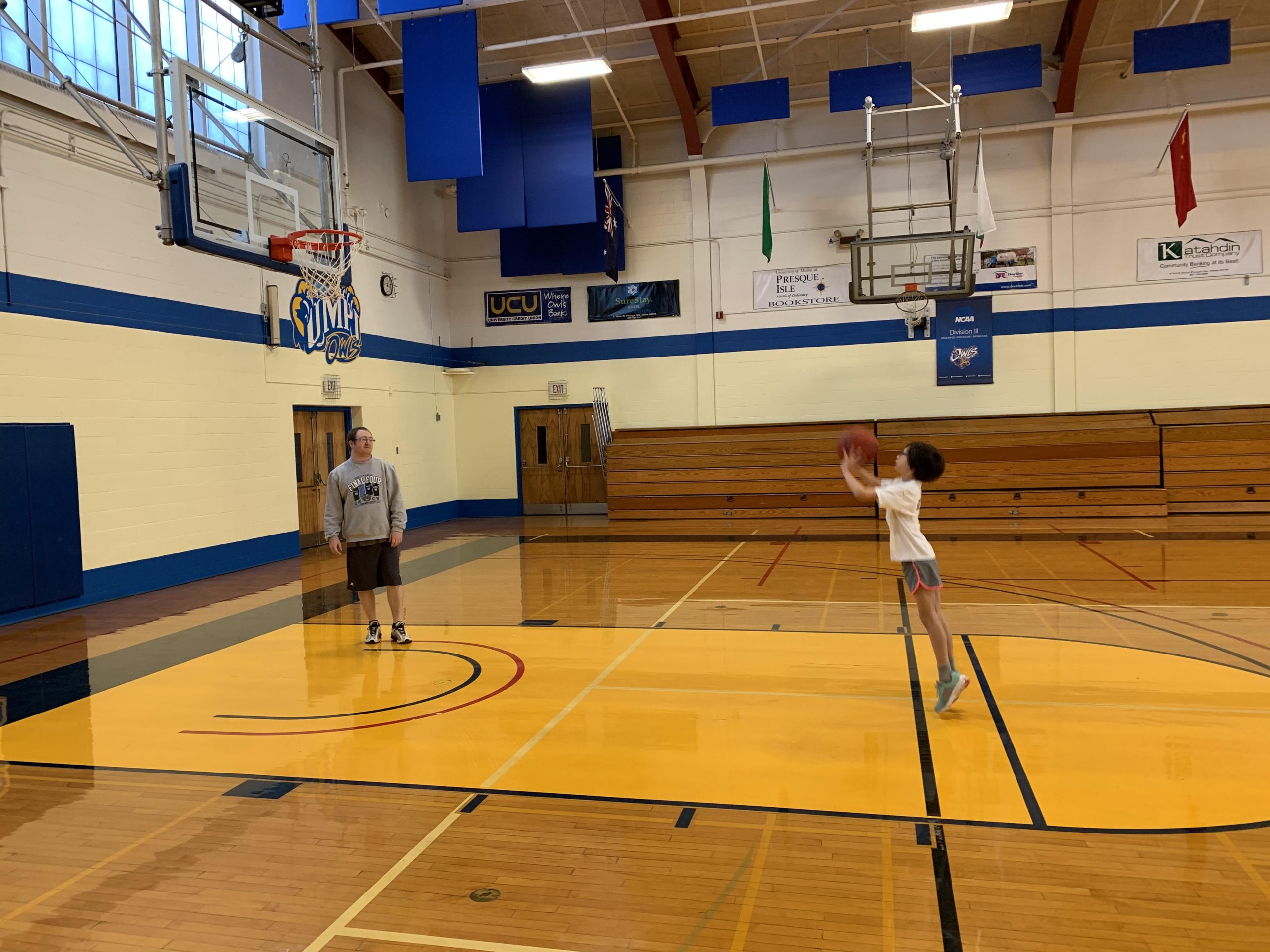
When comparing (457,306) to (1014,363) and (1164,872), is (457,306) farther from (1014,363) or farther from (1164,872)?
(1164,872)

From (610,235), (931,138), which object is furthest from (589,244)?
(931,138)

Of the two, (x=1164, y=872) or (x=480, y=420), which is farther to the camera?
(x=480, y=420)

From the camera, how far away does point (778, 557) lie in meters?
10.3

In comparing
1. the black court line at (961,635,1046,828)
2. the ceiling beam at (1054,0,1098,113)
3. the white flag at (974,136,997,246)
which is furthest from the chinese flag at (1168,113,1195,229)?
the black court line at (961,635,1046,828)

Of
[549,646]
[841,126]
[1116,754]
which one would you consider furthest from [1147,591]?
[841,126]

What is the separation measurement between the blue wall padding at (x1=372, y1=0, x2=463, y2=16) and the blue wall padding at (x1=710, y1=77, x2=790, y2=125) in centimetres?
435

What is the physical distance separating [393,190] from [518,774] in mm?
13149

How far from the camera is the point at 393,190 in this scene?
14961mm

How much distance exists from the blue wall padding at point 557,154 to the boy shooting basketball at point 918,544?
9.95 metres

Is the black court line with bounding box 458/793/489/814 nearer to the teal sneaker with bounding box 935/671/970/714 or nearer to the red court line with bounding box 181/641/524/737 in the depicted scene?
the red court line with bounding box 181/641/524/737

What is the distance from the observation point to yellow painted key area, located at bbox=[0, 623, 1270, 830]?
3.68 metres

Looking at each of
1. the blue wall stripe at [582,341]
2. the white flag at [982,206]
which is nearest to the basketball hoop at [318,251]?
the blue wall stripe at [582,341]

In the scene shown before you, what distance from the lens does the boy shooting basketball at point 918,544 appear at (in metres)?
4.51

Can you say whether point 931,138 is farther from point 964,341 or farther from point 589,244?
point 589,244
